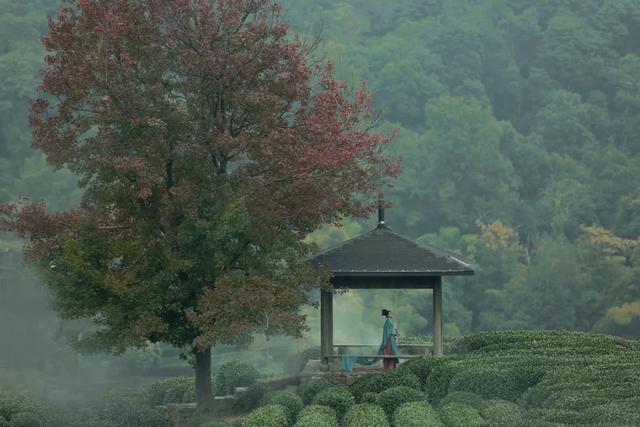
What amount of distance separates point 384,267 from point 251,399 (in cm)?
415

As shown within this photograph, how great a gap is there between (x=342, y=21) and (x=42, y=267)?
98170mm

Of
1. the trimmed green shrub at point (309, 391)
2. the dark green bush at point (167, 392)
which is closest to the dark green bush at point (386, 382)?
the trimmed green shrub at point (309, 391)

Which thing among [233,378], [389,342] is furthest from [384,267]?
[233,378]

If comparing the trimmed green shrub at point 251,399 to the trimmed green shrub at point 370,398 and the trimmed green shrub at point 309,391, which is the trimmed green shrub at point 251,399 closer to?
the trimmed green shrub at point 309,391

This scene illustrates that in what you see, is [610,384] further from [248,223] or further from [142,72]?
[142,72]

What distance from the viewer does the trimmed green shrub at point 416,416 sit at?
75.9ft

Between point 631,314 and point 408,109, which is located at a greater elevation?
point 408,109

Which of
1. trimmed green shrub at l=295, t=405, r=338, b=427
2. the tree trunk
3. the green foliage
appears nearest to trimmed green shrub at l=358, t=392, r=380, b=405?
trimmed green shrub at l=295, t=405, r=338, b=427

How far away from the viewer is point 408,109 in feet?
359

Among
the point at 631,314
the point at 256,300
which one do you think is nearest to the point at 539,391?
the point at 256,300

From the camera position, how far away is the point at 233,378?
108 ft

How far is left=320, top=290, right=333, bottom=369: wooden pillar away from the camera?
30.6 m

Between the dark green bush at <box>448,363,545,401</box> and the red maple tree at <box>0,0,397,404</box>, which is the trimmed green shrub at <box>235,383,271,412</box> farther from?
the dark green bush at <box>448,363,545,401</box>

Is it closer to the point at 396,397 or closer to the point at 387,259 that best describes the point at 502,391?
the point at 396,397
